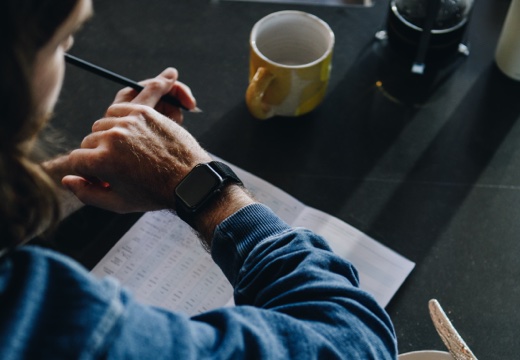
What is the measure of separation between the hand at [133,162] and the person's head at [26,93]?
0.23 meters

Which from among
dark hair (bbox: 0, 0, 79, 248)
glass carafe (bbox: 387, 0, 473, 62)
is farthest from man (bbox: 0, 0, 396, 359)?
glass carafe (bbox: 387, 0, 473, 62)

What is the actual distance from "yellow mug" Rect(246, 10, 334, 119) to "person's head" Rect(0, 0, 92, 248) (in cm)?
38

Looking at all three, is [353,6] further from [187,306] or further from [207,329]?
[207,329]

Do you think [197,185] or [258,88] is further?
[258,88]

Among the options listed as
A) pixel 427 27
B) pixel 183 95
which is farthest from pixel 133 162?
pixel 427 27

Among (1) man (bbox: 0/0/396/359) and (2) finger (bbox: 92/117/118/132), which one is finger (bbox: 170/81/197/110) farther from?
(2) finger (bbox: 92/117/118/132)

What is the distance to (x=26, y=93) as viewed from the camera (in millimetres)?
438

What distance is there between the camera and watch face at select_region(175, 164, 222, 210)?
0.73 meters

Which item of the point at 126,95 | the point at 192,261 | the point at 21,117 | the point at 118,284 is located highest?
the point at 21,117

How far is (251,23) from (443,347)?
568mm

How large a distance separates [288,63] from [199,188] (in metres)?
0.29

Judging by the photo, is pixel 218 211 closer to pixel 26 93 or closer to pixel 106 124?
pixel 106 124

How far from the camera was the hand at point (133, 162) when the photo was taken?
759 millimetres

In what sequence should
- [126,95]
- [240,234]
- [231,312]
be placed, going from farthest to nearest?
[126,95] < [240,234] < [231,312]
